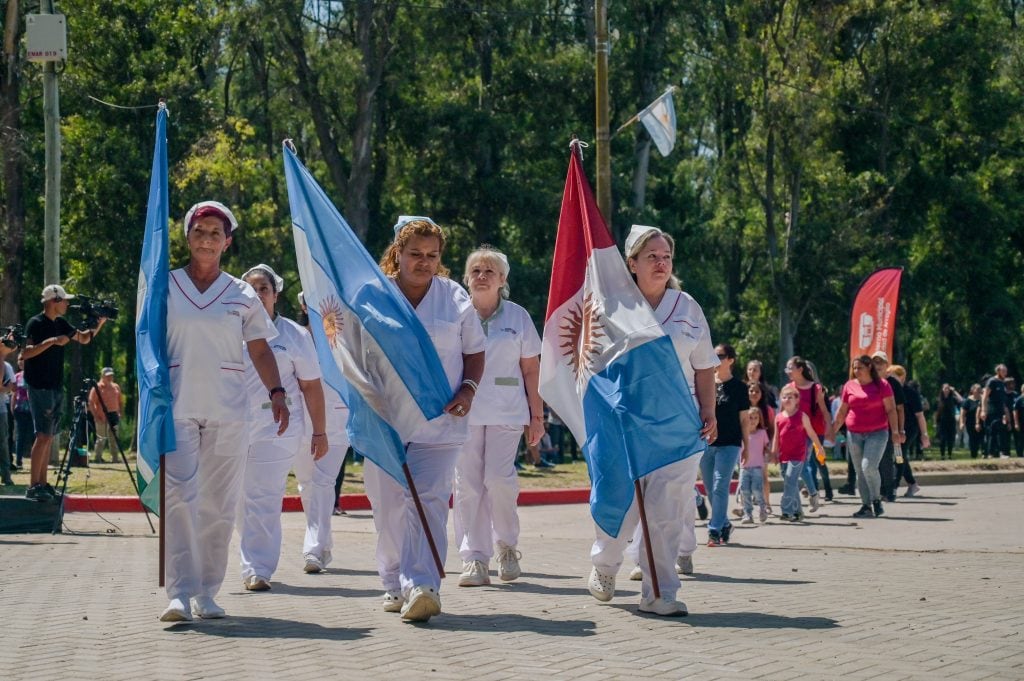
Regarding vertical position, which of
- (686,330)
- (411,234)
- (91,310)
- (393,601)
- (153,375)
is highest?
(91,310)

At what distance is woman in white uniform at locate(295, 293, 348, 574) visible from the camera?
1052 centimetres

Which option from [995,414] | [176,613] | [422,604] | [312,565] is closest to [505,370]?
[312,565]

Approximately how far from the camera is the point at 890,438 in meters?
17.2

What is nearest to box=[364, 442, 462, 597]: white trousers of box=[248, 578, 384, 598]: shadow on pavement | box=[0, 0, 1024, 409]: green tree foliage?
box=[248, 578, 384, 598]: shadow on pavement

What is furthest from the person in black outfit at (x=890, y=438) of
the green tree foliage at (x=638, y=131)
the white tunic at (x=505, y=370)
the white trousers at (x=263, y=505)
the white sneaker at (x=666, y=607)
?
the green tree foliage at (x=638, y=131)

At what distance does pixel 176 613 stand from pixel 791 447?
10.1 m

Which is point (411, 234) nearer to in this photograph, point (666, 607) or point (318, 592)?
point (666, 607)

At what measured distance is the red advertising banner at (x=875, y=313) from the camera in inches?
971

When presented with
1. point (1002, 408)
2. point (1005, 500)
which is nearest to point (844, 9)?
point (1002, 408)

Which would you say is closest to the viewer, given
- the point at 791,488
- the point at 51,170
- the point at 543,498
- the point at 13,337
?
the point at 13,337

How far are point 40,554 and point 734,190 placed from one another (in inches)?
1498

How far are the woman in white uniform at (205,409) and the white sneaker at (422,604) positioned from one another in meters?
1.03

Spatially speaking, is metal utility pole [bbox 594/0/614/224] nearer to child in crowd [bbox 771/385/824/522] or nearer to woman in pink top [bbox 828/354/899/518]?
child in crowd [bbox 771/385/824/522]

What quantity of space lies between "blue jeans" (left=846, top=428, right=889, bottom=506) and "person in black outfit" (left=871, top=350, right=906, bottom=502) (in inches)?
27.2
